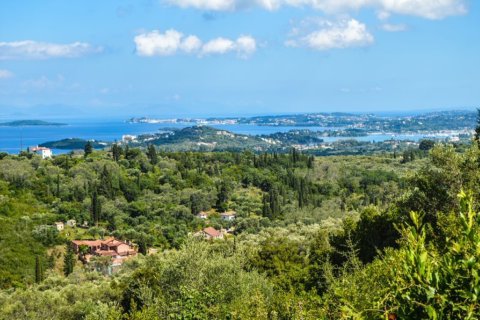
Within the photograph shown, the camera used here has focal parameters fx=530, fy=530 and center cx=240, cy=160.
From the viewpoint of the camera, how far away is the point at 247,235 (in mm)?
48031

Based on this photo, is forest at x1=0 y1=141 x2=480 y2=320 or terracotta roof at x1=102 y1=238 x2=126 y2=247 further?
terracotta roof at x1=102 y1=238 x2=126 y2=247

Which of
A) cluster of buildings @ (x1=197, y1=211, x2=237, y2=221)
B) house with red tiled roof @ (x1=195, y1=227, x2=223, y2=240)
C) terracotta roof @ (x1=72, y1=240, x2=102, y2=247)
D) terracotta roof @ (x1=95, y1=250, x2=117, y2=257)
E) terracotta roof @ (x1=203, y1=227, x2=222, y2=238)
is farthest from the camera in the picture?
cluster of buildings @ (x1=197, y1=211, x2=237, y2=221)

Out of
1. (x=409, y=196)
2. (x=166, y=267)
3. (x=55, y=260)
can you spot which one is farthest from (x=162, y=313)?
(x=55, y=260)

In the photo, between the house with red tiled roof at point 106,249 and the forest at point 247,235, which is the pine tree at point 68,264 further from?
the house with red tiled roof at point 106,249

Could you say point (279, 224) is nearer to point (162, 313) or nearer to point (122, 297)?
point (122, 297)

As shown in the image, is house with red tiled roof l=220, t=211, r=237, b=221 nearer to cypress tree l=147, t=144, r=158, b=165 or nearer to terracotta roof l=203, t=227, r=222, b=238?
terracotta roof l=203, t=227, r=222, b=238

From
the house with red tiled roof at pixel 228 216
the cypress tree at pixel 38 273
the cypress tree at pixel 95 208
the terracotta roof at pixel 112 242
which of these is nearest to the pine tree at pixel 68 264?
the cypress tree at pixel 38 273

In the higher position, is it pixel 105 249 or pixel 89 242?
pixel 89 242

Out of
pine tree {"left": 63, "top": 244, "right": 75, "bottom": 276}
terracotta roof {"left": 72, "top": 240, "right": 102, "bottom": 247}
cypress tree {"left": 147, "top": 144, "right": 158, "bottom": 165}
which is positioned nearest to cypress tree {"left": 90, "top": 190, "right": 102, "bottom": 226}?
terracotta roof {"left": 72, "top": 240, "right": 102, "bottom": 247}

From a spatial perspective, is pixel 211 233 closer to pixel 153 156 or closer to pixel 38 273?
pixel 38 273

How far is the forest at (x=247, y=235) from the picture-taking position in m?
4.63

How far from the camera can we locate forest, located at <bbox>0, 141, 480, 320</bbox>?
463 cm

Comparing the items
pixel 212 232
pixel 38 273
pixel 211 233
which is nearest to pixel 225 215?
pixel 212 232

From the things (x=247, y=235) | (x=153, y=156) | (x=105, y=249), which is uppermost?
(x=153, y=156)
